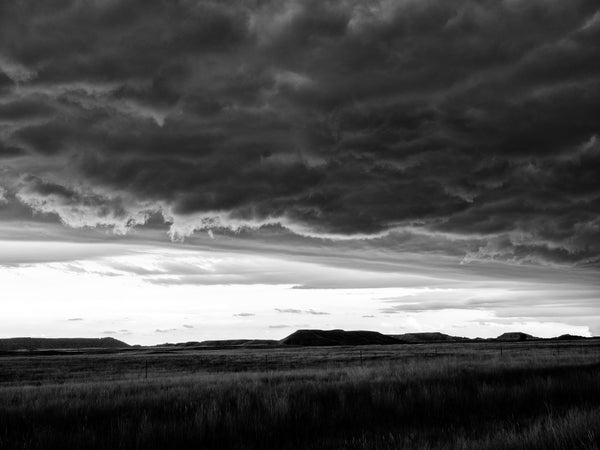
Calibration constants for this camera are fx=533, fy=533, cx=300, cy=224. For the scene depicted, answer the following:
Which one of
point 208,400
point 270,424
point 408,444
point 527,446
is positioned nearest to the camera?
point 527,446

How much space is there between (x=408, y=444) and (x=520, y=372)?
13.0 meters

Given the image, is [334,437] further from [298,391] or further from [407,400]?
[298,391]

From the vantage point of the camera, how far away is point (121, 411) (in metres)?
12.9

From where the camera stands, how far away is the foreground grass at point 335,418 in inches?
342

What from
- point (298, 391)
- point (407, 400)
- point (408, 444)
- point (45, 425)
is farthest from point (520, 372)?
point (45, 425)

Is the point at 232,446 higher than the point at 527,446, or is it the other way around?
the point at 527,446

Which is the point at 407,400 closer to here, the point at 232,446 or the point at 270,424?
the point at 270,424

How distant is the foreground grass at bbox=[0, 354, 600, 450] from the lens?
28.5 feet

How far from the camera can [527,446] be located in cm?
696

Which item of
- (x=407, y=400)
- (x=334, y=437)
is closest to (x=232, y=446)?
(x=334, y=437)

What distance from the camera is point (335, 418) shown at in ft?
39.0

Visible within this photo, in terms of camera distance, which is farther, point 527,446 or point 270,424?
point 270,424

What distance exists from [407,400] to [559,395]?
15.4 ft

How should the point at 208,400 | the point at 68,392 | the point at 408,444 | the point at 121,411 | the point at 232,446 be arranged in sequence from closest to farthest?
the point at 408,444 → the point at 232,446 → the point at 121,411 → the point at 208,400 → the point at 68,392
